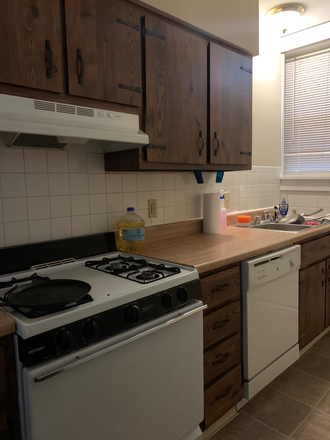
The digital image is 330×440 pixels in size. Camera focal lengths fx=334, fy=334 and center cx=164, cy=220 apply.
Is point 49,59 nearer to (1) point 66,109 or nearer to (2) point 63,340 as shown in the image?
(1) point 66,109

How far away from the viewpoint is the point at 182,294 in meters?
1.41

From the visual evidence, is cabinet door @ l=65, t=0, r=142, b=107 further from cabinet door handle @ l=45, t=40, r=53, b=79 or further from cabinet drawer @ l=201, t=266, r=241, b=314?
cabinet drawer @ l=201, t=266, r=241, b=314

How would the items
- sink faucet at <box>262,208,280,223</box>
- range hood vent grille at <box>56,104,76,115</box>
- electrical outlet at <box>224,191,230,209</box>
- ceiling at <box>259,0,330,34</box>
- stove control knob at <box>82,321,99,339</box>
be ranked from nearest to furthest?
1. stove control knob at <box>82,321,99,339</box>
2. range hood vent grille at <box>56,104,76,115</box>
3. ceiling at <box>259,0,330,34</box>
4. electrical outlet at <box>224,191,230,209</box>
5. sink faucet at <box>262,208,280,223</box>

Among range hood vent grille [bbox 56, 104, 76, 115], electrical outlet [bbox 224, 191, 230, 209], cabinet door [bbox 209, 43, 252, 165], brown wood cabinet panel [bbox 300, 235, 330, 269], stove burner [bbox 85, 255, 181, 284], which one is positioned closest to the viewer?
range hood vent grille [bbox 56, 104, 76, 115]

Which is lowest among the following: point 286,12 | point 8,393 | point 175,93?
point 8,393

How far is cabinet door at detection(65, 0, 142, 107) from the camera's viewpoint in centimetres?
138

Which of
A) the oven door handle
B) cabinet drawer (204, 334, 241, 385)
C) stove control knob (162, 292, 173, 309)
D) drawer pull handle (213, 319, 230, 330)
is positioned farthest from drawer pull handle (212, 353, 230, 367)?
stove control knob (162, 292, 173, 309)

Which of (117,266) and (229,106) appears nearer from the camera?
(117,266)

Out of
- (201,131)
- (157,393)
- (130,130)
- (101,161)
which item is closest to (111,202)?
(101,161)

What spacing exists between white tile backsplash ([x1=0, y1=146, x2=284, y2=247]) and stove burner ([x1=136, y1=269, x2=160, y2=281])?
534 mm

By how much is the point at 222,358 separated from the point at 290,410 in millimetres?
599

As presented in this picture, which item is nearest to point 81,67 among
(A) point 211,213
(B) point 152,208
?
(B) point 152,208

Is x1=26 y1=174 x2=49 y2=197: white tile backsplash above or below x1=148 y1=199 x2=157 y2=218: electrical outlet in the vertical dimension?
above

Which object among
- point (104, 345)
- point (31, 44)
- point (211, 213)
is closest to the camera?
point (104, 345)
